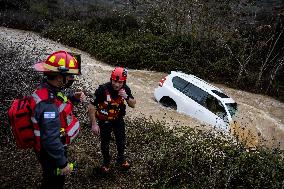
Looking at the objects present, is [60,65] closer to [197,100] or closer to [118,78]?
[118,78]

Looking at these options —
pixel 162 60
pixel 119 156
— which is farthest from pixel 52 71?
pixel 162 60

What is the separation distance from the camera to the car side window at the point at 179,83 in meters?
12.9

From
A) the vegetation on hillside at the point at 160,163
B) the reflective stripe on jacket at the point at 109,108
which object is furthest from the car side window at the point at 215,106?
the reflective stripe on jacket at the point at 109,108

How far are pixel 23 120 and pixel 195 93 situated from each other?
892 centimetres

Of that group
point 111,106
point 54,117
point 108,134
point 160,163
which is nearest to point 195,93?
point 160,163

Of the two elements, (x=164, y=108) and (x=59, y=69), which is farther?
(x=164, y=108)

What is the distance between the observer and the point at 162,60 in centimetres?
1898

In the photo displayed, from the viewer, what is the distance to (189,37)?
1978 centimetres

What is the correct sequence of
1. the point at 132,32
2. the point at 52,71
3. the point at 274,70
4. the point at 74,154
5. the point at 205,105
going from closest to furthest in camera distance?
1. the point at 52,71
2. the point at 74,154
3. the point at 205,105
4. the point at 274,70
5. the point at 132,32

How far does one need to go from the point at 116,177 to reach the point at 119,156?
0.34 m

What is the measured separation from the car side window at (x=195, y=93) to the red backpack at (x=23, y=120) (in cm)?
865

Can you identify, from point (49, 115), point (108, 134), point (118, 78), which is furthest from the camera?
point (108, 134)

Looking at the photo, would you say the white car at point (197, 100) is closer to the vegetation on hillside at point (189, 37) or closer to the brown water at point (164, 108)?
the brown water at point (164, 108)

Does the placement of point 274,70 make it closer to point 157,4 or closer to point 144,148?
point 157,4
